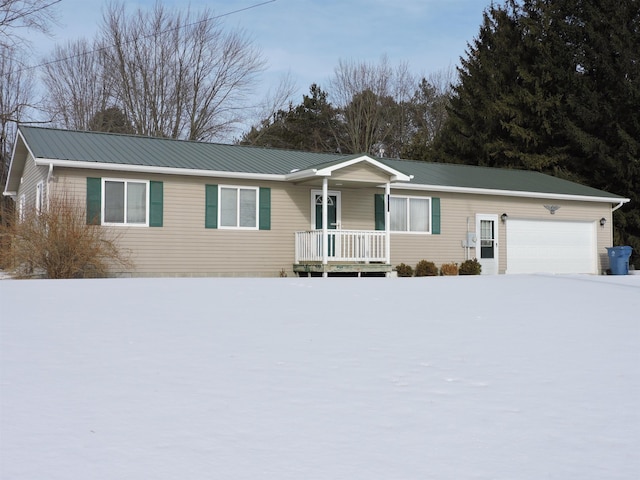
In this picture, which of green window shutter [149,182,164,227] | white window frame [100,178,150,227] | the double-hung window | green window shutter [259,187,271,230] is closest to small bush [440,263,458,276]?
the double-hung window

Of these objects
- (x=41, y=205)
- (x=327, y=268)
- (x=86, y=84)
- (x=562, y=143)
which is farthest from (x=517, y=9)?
(x=41, y=205)

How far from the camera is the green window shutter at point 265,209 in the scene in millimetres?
18844

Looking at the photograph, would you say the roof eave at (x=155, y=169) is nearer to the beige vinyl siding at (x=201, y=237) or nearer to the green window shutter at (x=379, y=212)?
the beige vinyl siding at (x=201, y=237)

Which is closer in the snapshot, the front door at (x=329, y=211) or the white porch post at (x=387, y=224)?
the white porch post at (x=387, y=224)

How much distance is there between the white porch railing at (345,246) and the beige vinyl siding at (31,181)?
6583 mm

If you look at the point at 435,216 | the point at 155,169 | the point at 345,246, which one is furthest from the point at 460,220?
the point at 155,169

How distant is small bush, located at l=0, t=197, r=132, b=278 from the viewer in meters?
15.6

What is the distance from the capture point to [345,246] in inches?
766

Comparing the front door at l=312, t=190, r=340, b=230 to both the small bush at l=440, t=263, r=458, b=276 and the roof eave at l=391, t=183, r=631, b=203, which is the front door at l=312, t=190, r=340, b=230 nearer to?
the roof eave at l=391, t=183, r=631, b=203

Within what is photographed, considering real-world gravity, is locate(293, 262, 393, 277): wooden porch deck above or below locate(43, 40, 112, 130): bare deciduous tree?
below

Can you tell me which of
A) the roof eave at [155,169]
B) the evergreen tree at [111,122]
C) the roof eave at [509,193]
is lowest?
the roof eave at [509,193]

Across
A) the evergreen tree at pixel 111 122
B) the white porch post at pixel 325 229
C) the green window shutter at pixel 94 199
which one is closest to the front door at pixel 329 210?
the white porch post at pixel 325 229

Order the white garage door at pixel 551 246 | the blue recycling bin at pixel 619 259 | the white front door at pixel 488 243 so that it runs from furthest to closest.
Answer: the blue recycling bin at pixel 619 259 → the white garage door at pixel 551 246 → the white front door at pixel 488 243

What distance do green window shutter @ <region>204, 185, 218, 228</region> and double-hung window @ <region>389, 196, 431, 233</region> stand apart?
5381 millimetres
